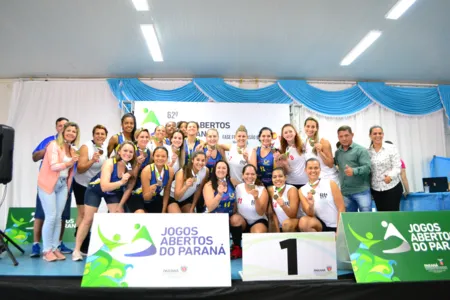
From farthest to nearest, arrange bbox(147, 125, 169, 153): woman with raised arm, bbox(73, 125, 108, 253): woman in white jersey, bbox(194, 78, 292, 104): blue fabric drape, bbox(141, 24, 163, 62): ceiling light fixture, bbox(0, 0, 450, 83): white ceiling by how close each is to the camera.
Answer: bbox(194, 78, 292, 104): blue fabric drape → bbox(141, 24, 163, 62): ceiling light fixture → bbox(0, 0, 450, 83): white ceiling → bbox(147, 125, 169, 153): woman with raised arm → bbox(73, 125, 108, 253): woman in white jersey

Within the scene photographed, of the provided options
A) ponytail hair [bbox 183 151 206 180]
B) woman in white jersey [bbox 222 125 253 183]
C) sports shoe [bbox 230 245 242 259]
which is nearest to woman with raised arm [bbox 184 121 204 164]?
ponytail hair [bbox 183 151 206 180]

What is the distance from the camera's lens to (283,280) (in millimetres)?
2408

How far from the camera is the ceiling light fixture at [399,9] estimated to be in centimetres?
468

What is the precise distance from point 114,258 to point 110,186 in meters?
1.03

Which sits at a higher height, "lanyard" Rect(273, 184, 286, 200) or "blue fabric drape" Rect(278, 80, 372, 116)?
"blue fabric drape" Rect(278, 80, 372, 116)

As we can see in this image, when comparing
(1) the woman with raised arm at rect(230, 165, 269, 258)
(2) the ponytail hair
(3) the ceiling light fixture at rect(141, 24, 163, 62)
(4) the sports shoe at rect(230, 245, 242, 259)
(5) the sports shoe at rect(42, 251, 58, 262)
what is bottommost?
(4) the sports shoe at rect(230, 245, 242, 259)

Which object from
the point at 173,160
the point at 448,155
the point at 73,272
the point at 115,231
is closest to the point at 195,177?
the point at 173,160

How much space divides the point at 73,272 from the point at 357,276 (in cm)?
233

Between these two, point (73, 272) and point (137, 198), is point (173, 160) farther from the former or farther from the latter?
point (73, 272)

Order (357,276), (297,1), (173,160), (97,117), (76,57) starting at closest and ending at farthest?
(357,276) < (173,160) < (297,1) < (76,57) < (97,117)

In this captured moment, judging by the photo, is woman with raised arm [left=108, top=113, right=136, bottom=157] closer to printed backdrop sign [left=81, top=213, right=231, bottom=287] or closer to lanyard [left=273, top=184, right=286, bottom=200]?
printed backdrop sign [left=81, top=213, right=231, bottom=287]

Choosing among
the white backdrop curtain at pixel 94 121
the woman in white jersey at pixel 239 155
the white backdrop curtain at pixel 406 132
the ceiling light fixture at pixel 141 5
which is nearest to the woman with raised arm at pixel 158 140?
the woman in white jersey at pixel 239 155

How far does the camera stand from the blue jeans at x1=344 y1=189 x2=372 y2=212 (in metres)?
3.74

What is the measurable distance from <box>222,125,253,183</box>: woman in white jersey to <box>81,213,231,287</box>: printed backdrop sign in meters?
1.43
